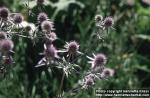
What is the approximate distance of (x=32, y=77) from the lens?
5.20m

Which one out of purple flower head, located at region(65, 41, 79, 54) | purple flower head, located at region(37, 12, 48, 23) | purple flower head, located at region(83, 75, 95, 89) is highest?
purple flower head, located at region(37, 12, 48, 23)

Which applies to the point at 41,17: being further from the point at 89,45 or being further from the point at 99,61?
the point at 89,45

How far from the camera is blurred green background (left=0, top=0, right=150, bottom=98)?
4.83m

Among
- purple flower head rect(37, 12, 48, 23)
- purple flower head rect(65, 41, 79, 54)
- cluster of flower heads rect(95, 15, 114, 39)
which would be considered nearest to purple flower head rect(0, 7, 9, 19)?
purple flower head rect(37, 12, 48, 23)

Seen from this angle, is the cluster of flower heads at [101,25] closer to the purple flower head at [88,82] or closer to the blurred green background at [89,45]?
the purple flower head at [88,82]

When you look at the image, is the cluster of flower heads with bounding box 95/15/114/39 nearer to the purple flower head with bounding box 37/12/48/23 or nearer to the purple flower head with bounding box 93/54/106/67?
the purple flower head with bounding box 93/54/106/67

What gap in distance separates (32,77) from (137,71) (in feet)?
4.42

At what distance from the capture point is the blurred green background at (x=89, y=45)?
15.9 feet

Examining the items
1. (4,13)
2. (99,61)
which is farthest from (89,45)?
(4,13)

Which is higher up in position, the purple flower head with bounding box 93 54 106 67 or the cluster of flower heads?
the cluster of flower heads

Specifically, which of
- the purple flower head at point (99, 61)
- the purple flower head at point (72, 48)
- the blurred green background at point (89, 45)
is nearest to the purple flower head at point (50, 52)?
the purple flower head at point (72, 48)

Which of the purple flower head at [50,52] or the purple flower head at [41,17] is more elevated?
the purple flower head at [41,17]

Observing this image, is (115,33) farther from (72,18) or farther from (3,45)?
(3,45)

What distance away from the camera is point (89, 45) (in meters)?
5.00
